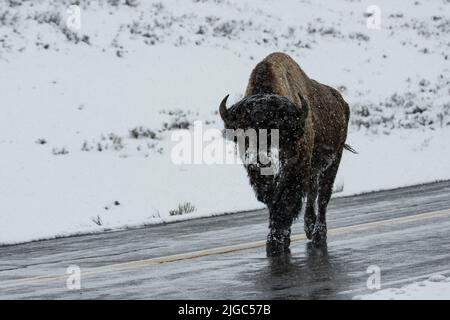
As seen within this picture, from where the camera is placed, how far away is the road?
8.18 m

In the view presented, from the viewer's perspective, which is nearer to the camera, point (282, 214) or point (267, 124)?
point (267, 124)

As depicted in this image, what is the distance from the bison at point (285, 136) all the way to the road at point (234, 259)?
313 millimetres

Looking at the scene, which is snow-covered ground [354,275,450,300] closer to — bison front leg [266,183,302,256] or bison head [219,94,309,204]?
bison front leg [266,183,302,256]

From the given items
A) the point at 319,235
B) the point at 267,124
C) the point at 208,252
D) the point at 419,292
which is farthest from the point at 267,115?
the point at 419,292

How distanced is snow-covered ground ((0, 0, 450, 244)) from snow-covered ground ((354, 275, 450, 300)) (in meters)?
7.09

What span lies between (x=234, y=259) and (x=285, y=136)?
133 cm

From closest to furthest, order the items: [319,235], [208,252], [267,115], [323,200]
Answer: [267,115], [208,252], [319,235], [323,200]

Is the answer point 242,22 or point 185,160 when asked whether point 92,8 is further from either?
point 185,160

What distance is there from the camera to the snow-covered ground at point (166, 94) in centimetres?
1911

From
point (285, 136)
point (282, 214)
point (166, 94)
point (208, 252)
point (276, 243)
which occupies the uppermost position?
point (285, 136)

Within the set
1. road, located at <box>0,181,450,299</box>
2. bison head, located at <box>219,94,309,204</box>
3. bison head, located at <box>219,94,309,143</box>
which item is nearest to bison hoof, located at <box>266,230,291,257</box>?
road, located at <box>0,181,450,299</box>

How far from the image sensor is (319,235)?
11203 millimetres

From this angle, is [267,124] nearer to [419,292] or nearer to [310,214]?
[310,214]
